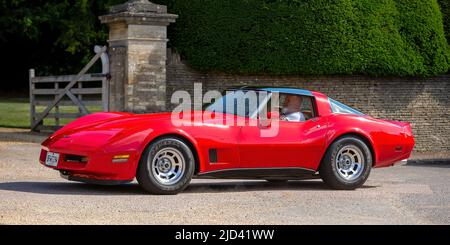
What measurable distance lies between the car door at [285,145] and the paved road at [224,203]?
1.28ft

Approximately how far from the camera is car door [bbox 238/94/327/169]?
34.1ft

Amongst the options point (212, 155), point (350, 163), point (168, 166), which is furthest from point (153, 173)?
point (350, 163)

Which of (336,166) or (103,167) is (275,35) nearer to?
(336,166)

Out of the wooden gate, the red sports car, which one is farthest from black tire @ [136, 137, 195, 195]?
the wooden gate

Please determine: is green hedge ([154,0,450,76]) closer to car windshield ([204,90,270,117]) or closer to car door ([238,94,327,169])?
car windshield ([204,90,270,117])

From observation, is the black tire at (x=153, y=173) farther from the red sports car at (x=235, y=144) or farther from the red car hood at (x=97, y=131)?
the red car hood at (x=97, y=131)

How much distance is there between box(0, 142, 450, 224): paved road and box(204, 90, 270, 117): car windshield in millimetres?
1008

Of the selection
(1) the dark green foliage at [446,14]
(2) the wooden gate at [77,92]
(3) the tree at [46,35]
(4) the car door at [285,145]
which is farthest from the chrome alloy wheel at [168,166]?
(3) the tree at [46,35]

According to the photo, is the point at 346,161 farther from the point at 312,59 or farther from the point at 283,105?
the point at 312,59

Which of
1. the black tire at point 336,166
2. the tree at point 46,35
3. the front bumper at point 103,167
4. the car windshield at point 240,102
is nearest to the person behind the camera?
the front bumper at point 103,167

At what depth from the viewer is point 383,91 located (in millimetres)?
20578

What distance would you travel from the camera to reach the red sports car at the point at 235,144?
9.72 metres

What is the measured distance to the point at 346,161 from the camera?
36.4 feet

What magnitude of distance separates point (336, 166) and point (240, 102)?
1.48m
